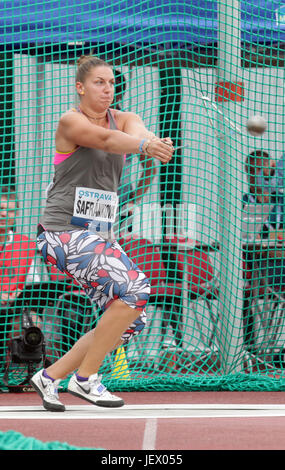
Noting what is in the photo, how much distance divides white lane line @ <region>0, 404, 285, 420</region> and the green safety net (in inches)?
38.3

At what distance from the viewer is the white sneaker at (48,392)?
4.52 m

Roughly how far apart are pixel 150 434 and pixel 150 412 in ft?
2.76

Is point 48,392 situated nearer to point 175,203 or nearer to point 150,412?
point 150,412

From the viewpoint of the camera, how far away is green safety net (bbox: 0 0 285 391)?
6.17 m

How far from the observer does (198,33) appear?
247 inches

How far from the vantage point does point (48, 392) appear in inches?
179

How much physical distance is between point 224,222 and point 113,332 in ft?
7.02

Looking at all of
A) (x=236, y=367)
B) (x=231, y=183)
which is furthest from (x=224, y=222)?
(x=236, y=367)

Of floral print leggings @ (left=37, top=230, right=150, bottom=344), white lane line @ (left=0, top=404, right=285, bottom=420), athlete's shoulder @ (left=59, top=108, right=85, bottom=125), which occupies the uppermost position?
athlete's shoulder @ (left=59, top=108, right=85, bottom=125)

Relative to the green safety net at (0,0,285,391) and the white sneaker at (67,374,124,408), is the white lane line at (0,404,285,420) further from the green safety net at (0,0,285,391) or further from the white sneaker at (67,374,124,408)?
the green safety net at (0,0,285,391)

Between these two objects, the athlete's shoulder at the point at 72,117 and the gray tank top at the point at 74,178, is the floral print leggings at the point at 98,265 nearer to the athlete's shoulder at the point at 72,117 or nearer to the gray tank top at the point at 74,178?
the gray tank top at the point at 74,178

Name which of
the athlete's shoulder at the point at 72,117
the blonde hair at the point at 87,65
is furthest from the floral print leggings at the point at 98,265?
the blonde hair at the point at 87,65

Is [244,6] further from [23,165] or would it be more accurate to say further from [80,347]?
[80,347]

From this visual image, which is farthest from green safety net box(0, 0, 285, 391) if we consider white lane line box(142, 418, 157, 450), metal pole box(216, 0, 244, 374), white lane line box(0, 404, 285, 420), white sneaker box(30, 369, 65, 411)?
white lane line box(142, 418, 157, 450)
